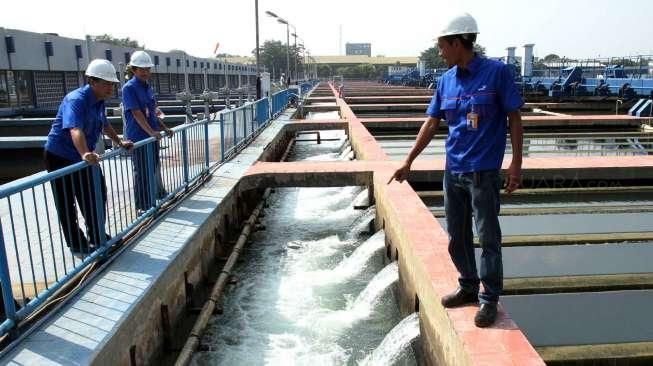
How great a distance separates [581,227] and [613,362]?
136 inches

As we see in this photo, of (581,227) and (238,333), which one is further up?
(581,227)

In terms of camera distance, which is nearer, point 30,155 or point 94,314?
point 94,314

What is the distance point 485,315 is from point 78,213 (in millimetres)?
4885

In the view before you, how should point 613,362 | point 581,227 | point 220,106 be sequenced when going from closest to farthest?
point 613,362 → point 581,227 → point 220,106

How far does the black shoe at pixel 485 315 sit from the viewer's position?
3.12 meters

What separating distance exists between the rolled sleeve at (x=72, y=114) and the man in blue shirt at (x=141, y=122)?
1342 mm

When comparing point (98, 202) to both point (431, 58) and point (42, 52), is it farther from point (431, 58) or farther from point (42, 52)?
point (431, 58)

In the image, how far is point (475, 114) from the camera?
285 centimetres

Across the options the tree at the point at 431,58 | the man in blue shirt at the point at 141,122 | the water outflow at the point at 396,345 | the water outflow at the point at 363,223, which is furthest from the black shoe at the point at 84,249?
the tree at the point at 431,58

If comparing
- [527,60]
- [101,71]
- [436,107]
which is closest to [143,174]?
[101,71]

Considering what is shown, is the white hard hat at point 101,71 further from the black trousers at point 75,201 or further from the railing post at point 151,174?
the railing post at point 151,174

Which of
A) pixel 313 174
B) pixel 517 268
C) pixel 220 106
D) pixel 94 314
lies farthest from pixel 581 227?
pixel 220 106

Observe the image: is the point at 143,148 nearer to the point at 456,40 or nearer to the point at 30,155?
the point at 456,40

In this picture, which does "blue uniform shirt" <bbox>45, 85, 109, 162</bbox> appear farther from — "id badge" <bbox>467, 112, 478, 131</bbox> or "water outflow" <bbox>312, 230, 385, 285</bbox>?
"water outflow" <bbox>312, 230, 385, 285</bbox>
